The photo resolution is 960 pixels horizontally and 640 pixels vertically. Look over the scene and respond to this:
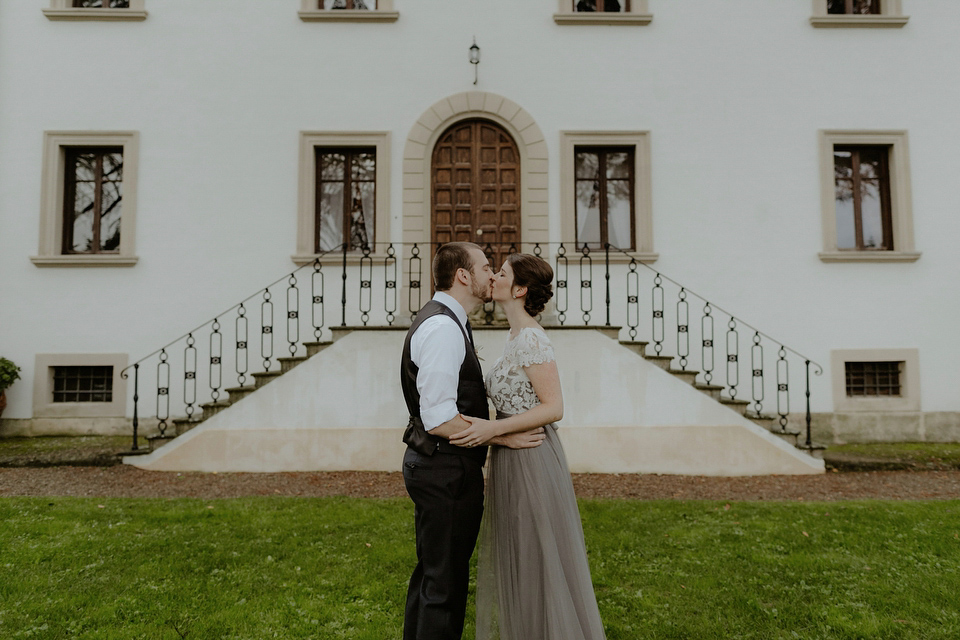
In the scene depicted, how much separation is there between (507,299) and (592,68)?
730cm

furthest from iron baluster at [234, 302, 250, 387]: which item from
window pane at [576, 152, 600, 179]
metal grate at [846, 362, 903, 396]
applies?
metal grate at [846, 362, 903, 396]

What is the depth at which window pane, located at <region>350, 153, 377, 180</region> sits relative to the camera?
30.2 ft

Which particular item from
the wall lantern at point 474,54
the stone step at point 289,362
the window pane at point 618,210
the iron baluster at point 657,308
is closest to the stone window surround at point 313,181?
the wall lantern at point 474,54

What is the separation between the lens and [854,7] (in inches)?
374

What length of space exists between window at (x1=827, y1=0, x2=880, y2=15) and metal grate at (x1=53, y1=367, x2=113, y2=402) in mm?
12267

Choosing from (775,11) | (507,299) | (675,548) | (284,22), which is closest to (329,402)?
(675,548)

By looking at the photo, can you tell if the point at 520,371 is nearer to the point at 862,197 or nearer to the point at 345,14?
the point at 345,14

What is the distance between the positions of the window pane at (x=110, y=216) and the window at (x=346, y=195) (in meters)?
3.01

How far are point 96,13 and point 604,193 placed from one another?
798 cm

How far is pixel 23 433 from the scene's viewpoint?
8547 mm

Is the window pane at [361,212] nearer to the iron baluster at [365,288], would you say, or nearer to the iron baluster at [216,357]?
the iron baluster at [365,288]

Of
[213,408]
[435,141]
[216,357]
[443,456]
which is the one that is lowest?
[213,408]

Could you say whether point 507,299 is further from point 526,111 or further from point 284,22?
point 284,22

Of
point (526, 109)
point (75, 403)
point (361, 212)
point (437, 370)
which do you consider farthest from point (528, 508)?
point (75, 403)
